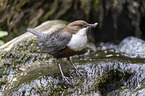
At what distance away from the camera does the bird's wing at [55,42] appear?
2.78 metres

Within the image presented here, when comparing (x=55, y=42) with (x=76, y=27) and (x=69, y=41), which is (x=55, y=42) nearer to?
(x=69, y=41)

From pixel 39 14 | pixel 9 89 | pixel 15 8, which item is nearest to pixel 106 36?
pixel 39 14

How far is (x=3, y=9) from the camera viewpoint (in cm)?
505

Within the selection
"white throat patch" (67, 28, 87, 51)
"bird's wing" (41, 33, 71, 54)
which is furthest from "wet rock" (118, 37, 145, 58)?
"bird's wing" (41, 33, 71, 54)

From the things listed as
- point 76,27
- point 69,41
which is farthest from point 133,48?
point 69,41

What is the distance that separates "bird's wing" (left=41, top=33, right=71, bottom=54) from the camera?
2784mm

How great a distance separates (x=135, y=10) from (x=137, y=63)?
2.57 metres

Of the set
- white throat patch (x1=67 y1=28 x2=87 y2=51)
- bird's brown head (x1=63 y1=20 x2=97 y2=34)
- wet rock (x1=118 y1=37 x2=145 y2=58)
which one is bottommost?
wet rock (x1=118 y1=37 x2=145 y2=58)

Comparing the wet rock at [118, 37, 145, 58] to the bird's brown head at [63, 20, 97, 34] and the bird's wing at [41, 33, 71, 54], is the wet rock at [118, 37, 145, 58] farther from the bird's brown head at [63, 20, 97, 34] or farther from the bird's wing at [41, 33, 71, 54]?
the bird's wing at [41, 33, 71, 54]

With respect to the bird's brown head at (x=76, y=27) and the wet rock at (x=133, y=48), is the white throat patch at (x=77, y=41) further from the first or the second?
the wet rock at (x=133, y=48)

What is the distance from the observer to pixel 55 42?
290 cm

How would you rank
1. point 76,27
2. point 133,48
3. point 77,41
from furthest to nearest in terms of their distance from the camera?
point 133,48 < point 76,27 < point 77,41

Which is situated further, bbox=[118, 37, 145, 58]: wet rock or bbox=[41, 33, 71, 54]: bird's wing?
bbox=[118, 37, 145, 58]: wet rock

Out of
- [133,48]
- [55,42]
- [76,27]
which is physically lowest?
[133,48]
